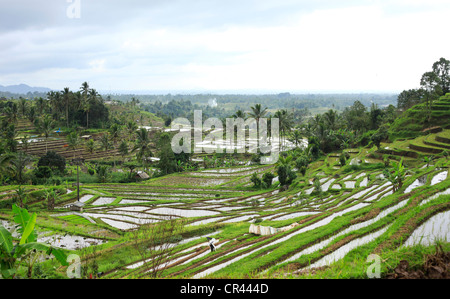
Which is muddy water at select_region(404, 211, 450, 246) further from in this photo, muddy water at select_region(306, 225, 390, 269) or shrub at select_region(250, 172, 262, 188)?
shrub at select_region(250, 172, 262, 188)

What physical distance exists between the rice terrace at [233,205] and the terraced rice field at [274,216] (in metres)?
0.07

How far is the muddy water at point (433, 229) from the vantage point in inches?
272

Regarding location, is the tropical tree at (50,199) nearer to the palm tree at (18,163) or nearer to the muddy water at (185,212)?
the muddy water at (185,212)

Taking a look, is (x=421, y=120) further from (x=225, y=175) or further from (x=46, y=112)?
(x=46, y=112)

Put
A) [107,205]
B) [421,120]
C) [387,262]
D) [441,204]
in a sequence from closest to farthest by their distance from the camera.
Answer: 1. [387,262]
2. [441,204]
3. [107,205]
4. [421,120]

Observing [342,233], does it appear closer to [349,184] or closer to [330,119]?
[349,184]

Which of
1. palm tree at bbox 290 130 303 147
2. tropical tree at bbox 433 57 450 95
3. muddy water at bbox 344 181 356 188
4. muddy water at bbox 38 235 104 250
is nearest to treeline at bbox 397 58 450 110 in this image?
tropical tree at bbox 433 57 450 95

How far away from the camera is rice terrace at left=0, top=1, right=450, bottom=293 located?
650 cm

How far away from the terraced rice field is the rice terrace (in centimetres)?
7

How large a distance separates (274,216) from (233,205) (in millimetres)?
5587
